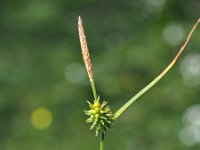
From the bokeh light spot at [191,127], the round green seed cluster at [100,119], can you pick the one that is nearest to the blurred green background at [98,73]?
the bokeh light spot at [191,127]

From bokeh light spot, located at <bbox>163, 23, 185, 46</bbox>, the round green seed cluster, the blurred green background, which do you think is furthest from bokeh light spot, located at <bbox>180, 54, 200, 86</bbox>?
the round green seed cluster

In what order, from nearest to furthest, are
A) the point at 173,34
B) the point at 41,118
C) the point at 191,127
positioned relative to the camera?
the point at 191,127 → the point at 41,118 → the point at 173,34

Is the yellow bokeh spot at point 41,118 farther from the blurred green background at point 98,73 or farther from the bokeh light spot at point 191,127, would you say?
the bokeh light spot at point 191,127

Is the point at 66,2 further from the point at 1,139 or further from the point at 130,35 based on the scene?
the point at 1,139

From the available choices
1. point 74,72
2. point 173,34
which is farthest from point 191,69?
point 74,72

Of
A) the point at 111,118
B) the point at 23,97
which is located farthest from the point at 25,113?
the point at 111,118

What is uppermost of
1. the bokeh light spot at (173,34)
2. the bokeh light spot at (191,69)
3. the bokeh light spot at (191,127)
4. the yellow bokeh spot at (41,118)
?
the bokeh light spot at (173,34)

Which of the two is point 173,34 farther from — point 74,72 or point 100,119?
point 100,119
